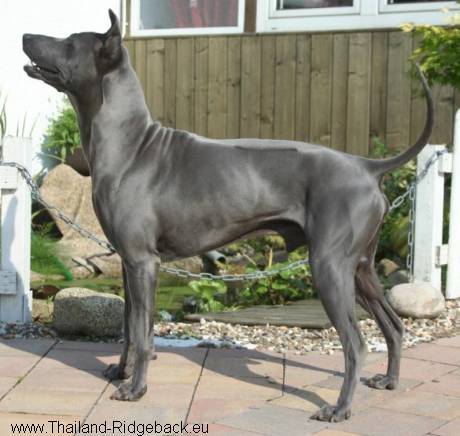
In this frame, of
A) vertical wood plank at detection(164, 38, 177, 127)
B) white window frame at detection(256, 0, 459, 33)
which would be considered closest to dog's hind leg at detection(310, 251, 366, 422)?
white window frame at detection(256, 0, 459, 33)

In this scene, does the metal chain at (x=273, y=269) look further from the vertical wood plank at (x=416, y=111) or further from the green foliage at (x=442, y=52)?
the vertical wood plank at (x=416, y=111)

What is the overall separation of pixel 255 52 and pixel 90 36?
5188 mm

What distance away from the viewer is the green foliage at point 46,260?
285 inches

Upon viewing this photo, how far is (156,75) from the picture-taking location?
362 inches

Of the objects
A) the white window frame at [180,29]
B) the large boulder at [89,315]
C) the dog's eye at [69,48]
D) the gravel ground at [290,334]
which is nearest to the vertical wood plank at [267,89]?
the white window frame at [180,29]

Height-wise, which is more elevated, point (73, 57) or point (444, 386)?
point (73, 57)

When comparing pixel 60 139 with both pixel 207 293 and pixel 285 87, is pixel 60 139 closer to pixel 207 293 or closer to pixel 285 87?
pixel 285 87

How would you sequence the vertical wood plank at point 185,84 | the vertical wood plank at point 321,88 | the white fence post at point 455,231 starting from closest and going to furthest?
the white fence post at point 455,231 < the vertical wood plank at point 321,88 < the vertical wood plank at point 185,84

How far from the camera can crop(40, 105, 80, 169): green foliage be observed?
8.80 meters

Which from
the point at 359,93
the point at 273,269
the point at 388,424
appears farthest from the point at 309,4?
the point at 388,424

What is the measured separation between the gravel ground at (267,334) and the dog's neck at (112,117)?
57.4 inches

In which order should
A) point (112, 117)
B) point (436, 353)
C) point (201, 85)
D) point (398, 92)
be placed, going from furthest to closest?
point (201, 85) → point (398, 92) → point (436, 353) → point (112, 117)

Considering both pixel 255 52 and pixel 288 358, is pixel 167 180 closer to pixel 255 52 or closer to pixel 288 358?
pixel 288 358

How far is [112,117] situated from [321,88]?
4977 mm
